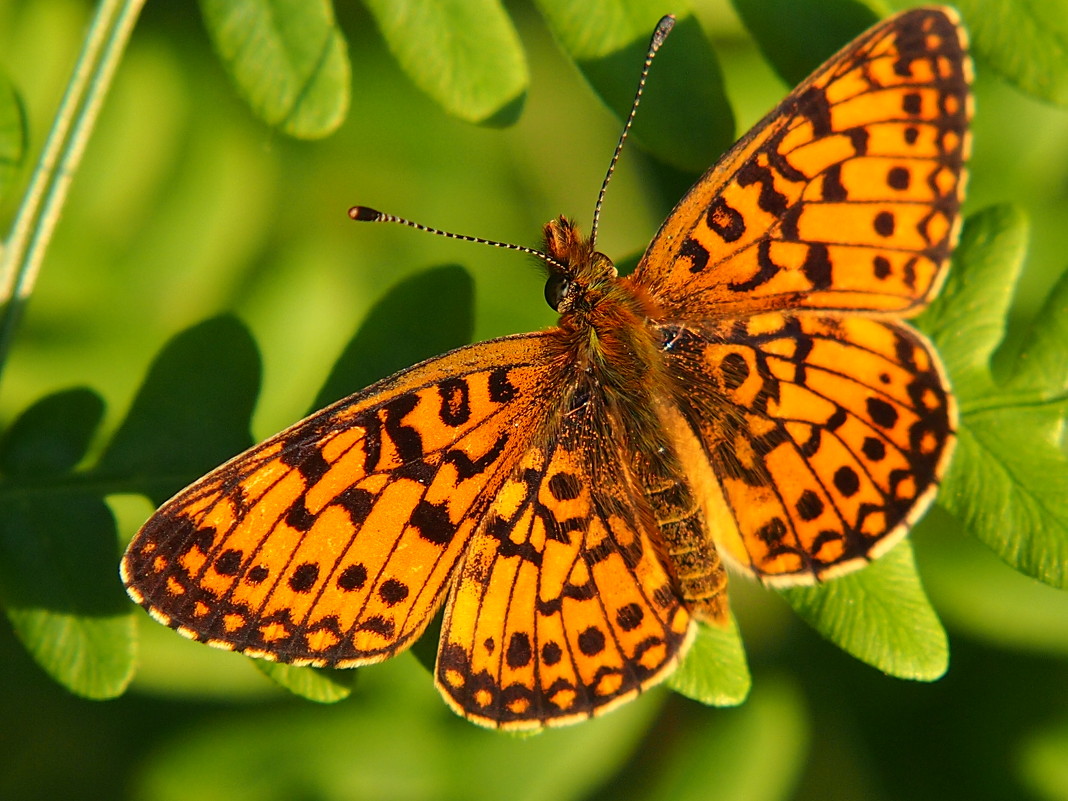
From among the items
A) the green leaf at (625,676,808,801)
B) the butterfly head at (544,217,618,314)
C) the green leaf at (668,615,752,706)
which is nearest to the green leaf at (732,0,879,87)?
the butterfly head at (544,217,618,314)

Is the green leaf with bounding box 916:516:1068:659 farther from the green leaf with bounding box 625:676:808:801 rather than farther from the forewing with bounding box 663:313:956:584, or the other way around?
the forewing with bounding box 663:313:956:584

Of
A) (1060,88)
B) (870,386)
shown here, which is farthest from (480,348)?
(1060,88)

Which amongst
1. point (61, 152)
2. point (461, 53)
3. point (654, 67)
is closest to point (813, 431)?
point (654, 67)

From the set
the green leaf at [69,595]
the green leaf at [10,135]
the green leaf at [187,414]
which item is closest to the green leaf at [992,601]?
the green leaf at [187,414]

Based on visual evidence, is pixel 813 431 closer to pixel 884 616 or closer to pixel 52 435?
pixel 884 616

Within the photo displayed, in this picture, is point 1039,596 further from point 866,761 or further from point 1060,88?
point 1060,88

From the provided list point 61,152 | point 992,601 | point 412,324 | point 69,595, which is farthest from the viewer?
point 992,601

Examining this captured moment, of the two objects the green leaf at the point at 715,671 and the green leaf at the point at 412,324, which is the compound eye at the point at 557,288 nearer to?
the green leaf at the point at 412,324
